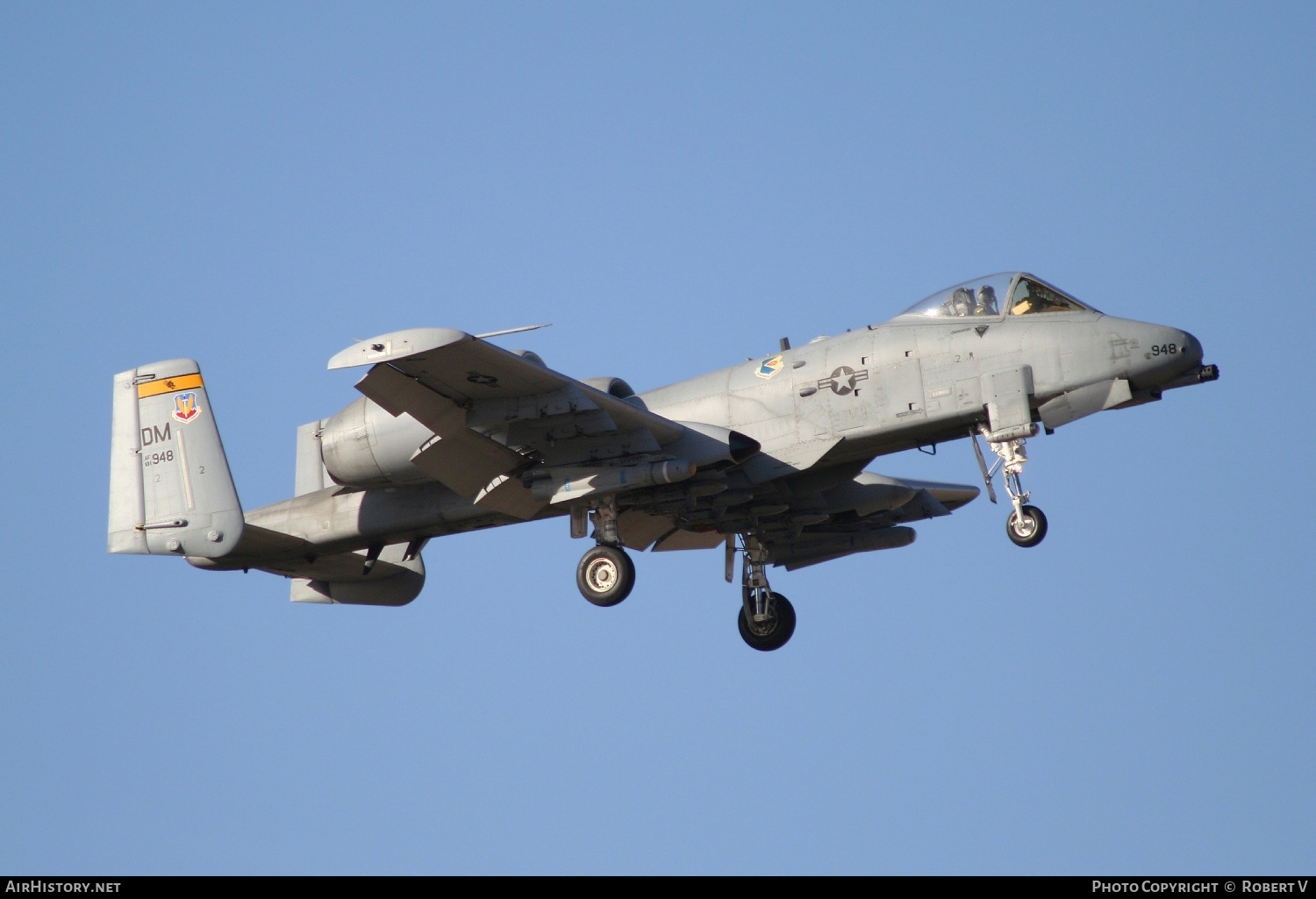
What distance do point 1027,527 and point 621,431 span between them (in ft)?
16.9

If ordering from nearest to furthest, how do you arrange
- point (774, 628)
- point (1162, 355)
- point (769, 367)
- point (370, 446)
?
point (1162, 355), point (370, 446), point (769, 367), point (774, 628)

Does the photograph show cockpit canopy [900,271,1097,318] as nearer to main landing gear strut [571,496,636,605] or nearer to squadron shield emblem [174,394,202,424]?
main landing gear strut [571,496,636,605]

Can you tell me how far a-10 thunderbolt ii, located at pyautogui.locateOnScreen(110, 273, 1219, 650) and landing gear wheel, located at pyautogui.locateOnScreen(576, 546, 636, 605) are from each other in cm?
2

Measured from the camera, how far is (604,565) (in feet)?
66.1

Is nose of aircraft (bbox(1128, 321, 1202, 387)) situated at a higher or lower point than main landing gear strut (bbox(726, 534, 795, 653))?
higher

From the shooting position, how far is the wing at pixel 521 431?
18.3m

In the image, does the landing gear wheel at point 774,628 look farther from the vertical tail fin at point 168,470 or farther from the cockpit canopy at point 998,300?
the vertical tail fin at point 168,470

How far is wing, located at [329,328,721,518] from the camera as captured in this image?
18281 millimetres

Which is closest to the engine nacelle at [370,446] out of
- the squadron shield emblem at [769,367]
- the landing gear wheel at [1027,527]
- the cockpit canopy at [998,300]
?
the squadron shield emblem at [769,367]

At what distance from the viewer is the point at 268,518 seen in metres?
22.0

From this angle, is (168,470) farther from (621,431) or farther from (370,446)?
(621,431)

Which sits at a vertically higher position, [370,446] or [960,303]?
[960,303]

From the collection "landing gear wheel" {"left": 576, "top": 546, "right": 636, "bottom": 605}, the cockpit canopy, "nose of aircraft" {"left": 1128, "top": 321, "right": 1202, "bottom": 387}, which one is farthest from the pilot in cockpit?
"landing gear wheel" {"left": 576, "top": 546, "right": 636, "bottom": 605}

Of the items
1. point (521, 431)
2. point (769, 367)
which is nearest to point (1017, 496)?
point (769, 367)
